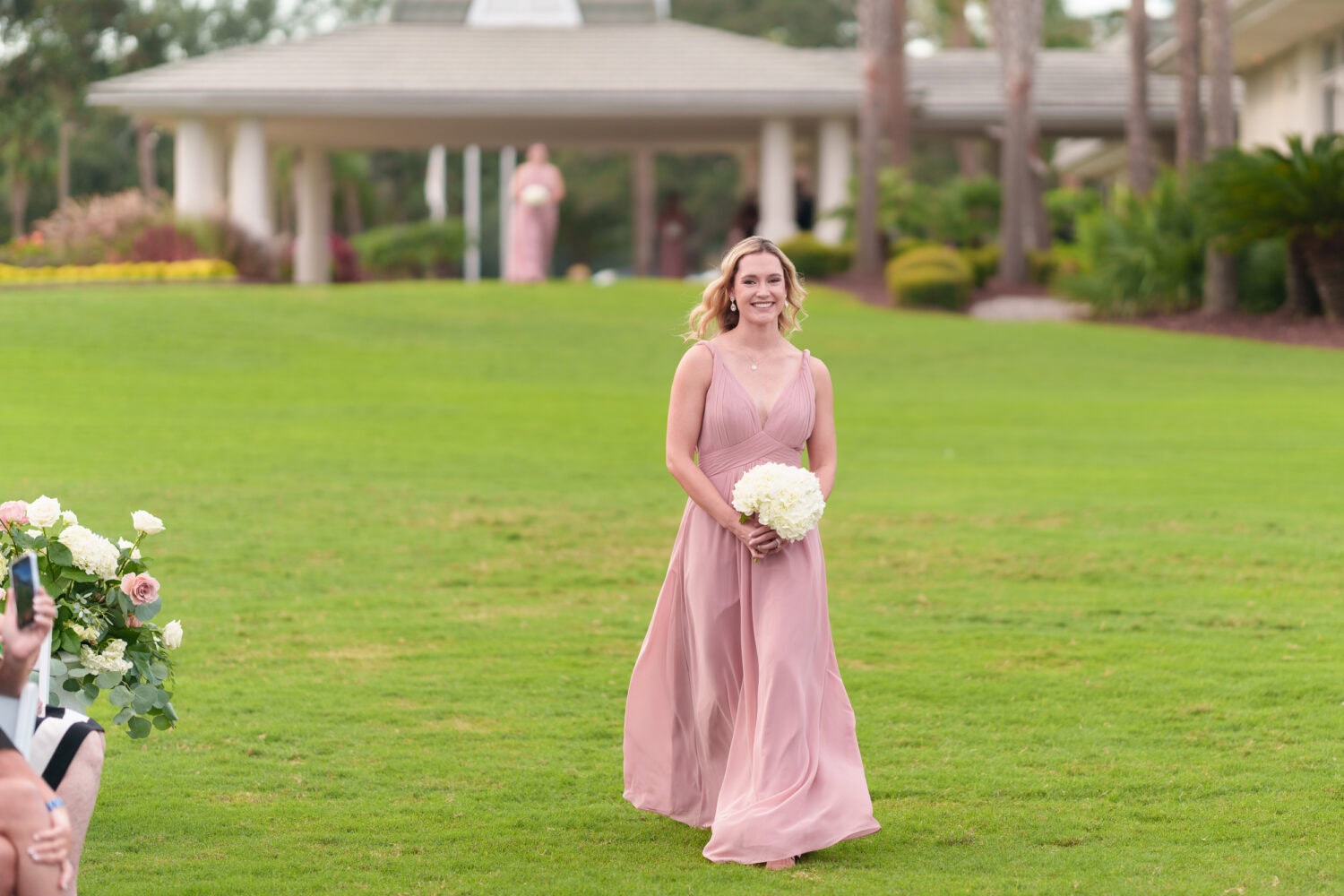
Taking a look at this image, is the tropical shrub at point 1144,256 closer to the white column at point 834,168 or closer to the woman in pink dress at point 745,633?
the white column at point 834,168

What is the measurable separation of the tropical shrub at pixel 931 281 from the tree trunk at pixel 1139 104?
401cm

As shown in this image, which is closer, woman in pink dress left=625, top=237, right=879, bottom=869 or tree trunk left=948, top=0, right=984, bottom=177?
woman in pink dress left=625, top=237, right=879, bottom=869

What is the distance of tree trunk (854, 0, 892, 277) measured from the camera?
104 ft

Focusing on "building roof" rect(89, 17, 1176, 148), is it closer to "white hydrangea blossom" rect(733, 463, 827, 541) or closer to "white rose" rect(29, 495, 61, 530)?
"white hydrangea blossom" rect(733, 463, 827, 541)

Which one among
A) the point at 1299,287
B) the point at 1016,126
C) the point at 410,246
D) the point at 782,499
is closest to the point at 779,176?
the point at 1016,126

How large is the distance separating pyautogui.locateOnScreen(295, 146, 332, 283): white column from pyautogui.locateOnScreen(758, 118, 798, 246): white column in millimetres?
9880

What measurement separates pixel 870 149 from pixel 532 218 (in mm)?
6168

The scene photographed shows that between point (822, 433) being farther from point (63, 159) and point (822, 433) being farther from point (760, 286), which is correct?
point (63, 159)

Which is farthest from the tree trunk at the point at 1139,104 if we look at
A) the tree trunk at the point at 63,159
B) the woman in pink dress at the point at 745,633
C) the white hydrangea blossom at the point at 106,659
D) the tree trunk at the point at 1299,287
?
the tree trunk at the point at 63,159

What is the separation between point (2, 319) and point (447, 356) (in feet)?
17.4

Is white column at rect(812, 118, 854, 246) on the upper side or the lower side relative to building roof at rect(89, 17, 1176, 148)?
lower

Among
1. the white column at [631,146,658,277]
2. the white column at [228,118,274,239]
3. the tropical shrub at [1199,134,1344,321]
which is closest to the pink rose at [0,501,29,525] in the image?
the tropical shrub at [1199,134,1344,321]

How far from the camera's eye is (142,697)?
5129mm

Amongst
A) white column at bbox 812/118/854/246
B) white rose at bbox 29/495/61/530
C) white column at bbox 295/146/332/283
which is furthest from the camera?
white column at bbox 295/146/332/283
